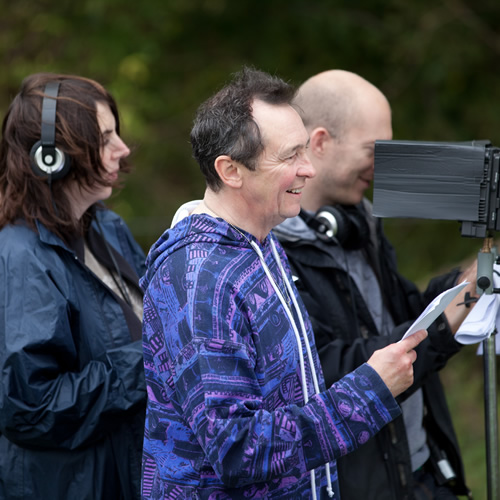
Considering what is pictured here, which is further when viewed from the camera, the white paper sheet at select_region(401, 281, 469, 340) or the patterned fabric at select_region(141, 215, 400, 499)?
the white paper sheet at select_region(401, 281, 469, 340)

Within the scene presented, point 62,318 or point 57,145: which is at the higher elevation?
point 57,145

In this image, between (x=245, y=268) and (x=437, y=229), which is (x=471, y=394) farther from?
(x=245, y=268)

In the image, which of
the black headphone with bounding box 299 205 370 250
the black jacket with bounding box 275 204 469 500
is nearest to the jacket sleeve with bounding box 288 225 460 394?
the black jacket with bounding box 275 204 469 500

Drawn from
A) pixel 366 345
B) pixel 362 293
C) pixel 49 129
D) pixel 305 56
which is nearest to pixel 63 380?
pixel 49 129

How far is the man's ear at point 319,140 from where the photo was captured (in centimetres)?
244

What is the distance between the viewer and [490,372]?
1931 millimetres

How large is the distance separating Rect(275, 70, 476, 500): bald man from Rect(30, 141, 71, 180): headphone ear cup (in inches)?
27.1

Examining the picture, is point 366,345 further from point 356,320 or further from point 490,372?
point 490,372

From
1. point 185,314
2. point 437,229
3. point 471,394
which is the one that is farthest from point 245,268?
point 437,229

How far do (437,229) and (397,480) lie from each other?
3.98m

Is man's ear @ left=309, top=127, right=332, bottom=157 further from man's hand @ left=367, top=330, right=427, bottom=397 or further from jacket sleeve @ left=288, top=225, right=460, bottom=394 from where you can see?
man's hand @ left=367, top=330, right=427, bottom=397

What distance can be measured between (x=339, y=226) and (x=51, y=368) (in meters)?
0.97

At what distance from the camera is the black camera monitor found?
1.91 metres

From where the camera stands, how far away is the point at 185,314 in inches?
59.0
